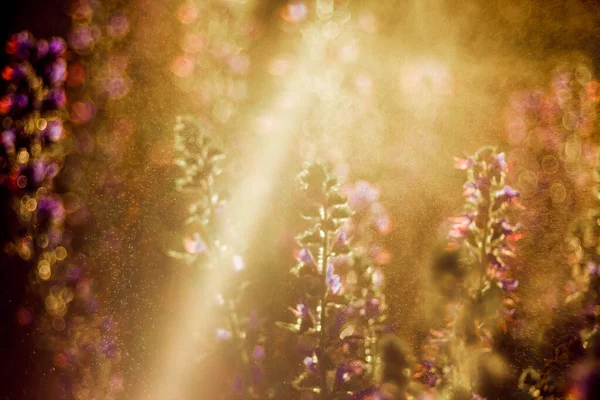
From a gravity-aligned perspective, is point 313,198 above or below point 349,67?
below

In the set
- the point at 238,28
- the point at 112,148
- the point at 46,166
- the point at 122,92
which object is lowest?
the point at 46,166

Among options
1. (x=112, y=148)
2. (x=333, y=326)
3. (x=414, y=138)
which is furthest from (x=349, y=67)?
(x=333, y=326)

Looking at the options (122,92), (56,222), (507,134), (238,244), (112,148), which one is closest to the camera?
(238,244)

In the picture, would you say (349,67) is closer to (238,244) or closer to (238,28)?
(238,28)

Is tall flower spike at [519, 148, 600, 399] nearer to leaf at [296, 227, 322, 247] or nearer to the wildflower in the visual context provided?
the wildflower

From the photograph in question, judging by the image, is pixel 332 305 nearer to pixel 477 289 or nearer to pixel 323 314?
pixel 323 314

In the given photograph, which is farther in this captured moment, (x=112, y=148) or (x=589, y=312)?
(x=112, y=148)

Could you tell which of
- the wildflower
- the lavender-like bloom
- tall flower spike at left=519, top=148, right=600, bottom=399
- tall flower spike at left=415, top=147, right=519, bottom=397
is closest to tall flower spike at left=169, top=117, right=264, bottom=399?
the lavender-like bloom

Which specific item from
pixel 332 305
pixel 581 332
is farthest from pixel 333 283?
pixel 581 332
